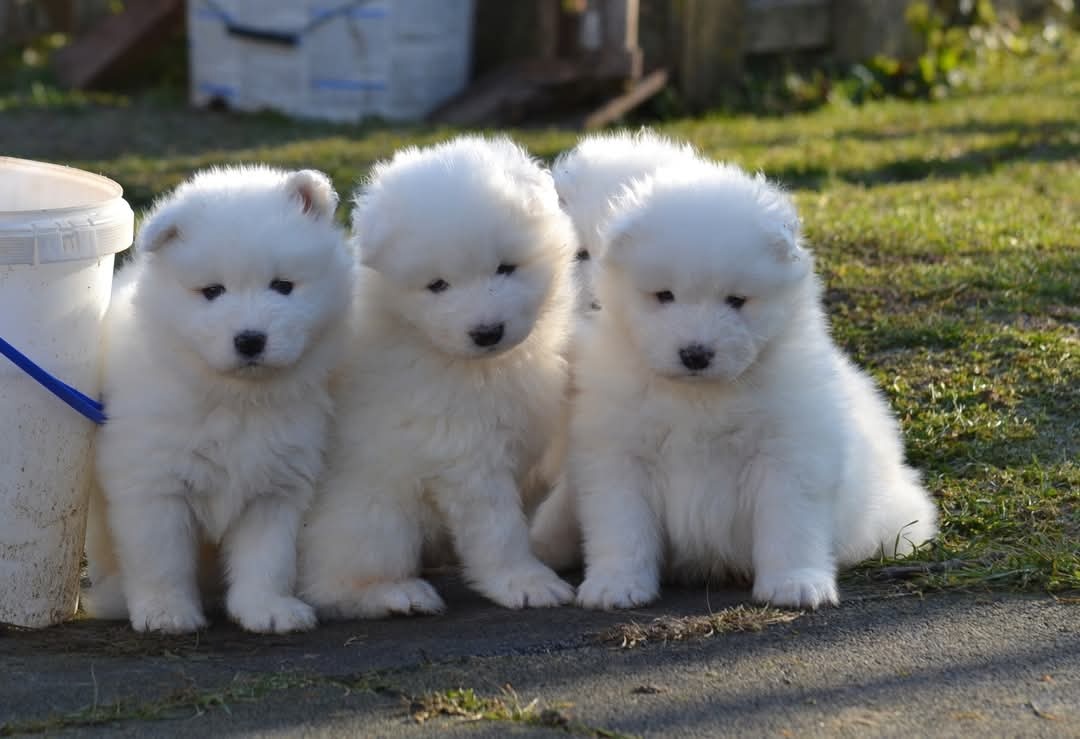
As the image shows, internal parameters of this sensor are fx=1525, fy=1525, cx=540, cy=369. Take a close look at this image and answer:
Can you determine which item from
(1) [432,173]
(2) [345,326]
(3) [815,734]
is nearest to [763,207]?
(1) [432,173]

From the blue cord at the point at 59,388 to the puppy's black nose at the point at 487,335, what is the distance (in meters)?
1.12

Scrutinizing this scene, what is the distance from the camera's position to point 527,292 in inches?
166

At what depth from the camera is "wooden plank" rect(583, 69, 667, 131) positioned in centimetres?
1053

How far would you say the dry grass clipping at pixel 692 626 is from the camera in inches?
156

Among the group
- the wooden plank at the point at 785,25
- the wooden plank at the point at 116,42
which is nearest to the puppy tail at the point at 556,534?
the wooden plank at the point at 785,25

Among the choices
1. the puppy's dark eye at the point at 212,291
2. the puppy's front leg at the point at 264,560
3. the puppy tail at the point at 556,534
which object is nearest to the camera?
the puppy's dark eye at the point at 212,291

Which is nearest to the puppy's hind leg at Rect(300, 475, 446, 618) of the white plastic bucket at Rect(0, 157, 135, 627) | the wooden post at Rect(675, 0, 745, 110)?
the white plastic bucket at Rect(0, 157, 135, 627)

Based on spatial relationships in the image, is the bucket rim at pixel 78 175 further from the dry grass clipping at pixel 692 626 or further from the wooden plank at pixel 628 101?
the wooden plank at pixel 628 101

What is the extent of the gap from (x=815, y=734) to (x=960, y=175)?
21.1 ft

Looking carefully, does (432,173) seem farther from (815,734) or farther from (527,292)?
(815,734)

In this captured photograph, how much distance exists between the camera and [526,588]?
432 cm

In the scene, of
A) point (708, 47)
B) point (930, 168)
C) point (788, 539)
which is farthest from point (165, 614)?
point (708, 47)

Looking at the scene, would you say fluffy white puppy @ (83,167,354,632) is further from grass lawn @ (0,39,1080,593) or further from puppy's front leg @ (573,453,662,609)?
grass lawn @ (0,39,1080,593)

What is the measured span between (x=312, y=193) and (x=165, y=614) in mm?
1237
